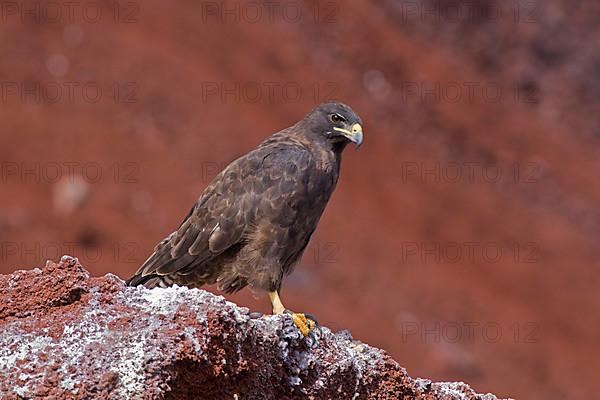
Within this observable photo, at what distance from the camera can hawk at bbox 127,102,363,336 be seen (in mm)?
7984

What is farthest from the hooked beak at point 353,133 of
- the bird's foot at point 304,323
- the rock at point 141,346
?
the rock at point 141,346

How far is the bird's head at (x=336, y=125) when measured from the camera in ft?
27.6

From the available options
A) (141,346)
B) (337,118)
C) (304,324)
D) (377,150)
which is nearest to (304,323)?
(304,324)

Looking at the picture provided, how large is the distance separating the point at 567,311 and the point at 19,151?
38.4 ft

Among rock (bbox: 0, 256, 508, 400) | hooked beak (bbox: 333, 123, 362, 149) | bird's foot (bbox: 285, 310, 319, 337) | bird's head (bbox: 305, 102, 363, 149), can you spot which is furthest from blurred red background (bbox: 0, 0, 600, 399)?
rock (bbox: 0, 256, 508, 400)

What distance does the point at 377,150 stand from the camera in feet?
82.6

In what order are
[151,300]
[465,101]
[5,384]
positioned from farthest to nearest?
[465,101] < [151,300] < [5,384]

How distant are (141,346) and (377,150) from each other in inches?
824

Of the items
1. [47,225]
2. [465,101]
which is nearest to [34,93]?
[47,225]

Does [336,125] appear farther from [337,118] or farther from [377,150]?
[377,150]

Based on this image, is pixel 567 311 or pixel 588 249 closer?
pixel 567 311

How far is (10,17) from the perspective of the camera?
24.4 m

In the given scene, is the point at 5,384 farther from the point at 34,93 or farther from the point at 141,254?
the point at 34,93

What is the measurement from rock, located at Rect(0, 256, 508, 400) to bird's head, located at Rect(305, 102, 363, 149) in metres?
3.15
